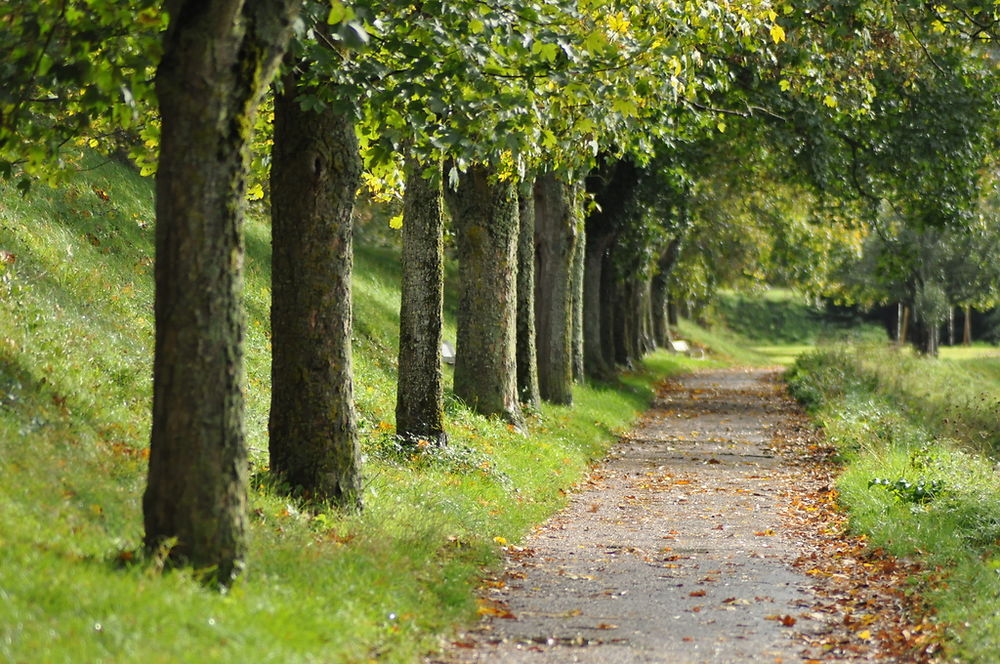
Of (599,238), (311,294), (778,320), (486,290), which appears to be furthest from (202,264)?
(778,320)

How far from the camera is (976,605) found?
8047 millimetres

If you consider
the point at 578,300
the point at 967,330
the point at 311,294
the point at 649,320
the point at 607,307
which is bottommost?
the point at 967,330

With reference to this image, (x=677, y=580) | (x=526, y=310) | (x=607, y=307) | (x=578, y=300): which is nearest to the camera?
(x=677, y=580)

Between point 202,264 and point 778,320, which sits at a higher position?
point 202,264

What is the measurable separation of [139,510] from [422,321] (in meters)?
6.28

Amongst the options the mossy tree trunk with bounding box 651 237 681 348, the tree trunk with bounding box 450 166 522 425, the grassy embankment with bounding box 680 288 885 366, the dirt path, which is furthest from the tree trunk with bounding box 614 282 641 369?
the grassy embankment with bounding box 680 288 885 366

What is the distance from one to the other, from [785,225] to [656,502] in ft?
82.1

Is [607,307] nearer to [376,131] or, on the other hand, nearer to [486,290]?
[486,290]

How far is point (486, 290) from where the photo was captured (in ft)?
58.8

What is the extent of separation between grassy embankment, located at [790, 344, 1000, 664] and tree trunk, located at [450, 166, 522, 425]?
528 cm

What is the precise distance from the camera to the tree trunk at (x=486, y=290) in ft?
58.8

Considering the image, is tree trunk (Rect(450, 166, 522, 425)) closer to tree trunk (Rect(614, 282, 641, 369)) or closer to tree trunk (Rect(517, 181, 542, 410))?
tree trunk (Rect(517, 181, 542, 410))

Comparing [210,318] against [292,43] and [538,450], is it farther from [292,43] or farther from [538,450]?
[538,450]

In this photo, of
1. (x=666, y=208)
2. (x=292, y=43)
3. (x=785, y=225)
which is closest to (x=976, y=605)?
(x=292, y=43)
